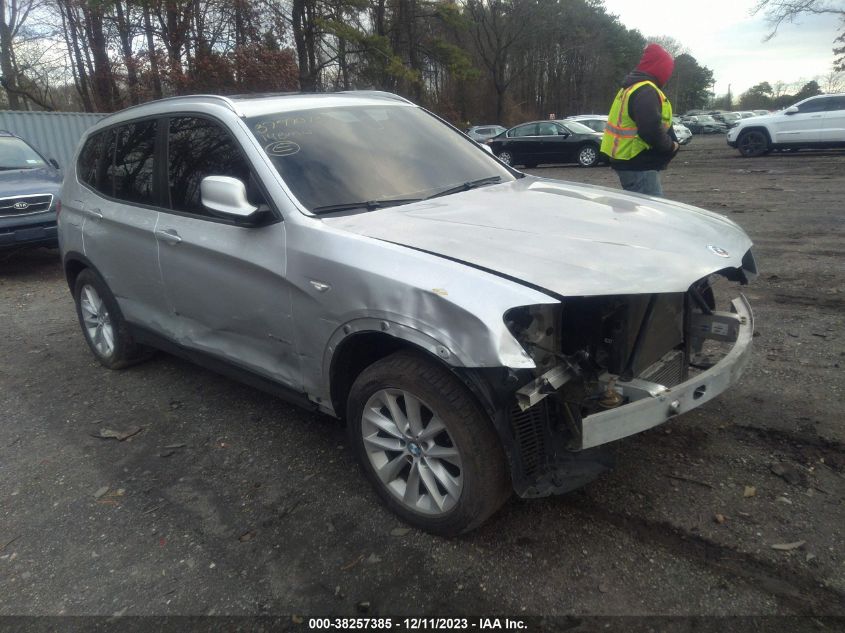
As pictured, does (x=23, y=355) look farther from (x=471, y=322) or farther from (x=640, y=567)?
(x=640, y=567)

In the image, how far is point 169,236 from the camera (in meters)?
3.70

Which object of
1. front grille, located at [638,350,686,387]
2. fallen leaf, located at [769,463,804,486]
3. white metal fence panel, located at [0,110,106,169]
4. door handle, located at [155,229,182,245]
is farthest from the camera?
white metal fence panel, located at [0,110,106,169]

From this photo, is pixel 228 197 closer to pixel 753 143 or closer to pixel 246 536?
pixel 246 536

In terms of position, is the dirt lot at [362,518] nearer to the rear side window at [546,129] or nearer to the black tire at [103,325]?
the black tire at [103,325]

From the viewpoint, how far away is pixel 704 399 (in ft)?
8.70

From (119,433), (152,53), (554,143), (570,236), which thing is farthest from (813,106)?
(152,53)

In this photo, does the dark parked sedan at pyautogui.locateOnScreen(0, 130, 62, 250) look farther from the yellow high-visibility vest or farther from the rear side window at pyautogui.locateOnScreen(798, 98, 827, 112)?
the rear side window at pyautogui.locateOnScreen(798, 98, 827, 112)

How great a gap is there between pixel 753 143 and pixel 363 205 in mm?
19417

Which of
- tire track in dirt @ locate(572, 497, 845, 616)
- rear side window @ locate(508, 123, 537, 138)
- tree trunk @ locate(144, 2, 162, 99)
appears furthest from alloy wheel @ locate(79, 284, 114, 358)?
tree trunk @ locate(144, 2, 162, 99)

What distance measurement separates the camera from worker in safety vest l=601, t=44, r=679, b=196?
16.5 feet

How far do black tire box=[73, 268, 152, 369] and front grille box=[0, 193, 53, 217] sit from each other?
13.8ft

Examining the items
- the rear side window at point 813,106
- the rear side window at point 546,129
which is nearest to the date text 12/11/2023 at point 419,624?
the rear side window at point 813,106

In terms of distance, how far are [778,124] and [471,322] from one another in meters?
19.3

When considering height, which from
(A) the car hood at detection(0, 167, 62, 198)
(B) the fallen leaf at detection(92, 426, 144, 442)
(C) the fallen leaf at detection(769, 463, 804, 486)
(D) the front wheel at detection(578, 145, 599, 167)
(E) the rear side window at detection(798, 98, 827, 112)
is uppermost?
(E) the rear side window at detection(798, 98, 827, 112)
